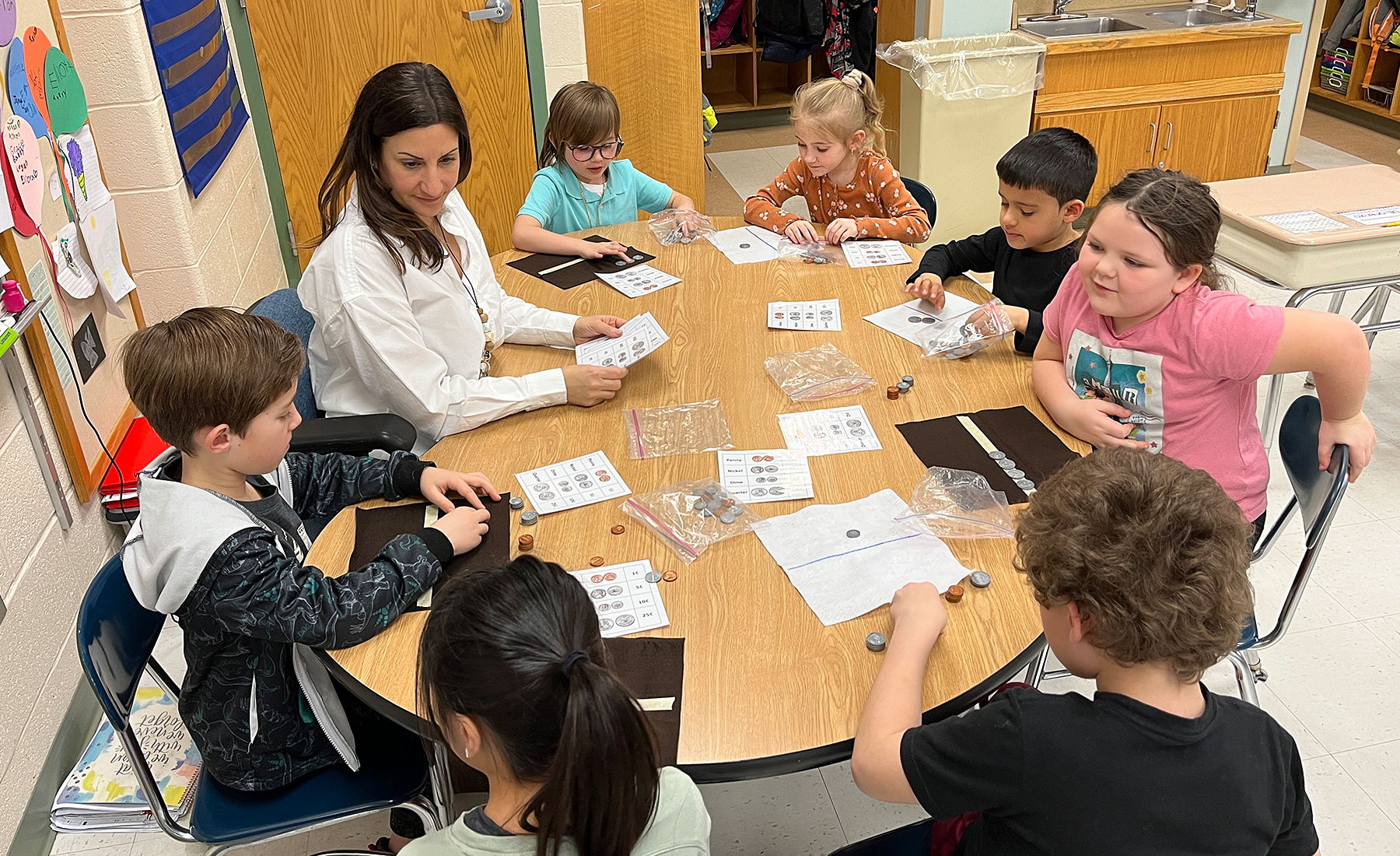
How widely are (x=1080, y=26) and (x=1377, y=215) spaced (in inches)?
106

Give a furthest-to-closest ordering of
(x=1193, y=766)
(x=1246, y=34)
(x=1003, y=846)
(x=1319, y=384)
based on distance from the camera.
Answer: (x=1246, y=34) < (x=1319, y=384) < (x=1003, y=846) < (x=1193, y=766)

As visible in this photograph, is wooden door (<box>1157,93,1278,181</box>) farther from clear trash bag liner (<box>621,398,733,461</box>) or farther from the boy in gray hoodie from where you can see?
the boy in gray hoodie

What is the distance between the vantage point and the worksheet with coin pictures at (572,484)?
1.65m

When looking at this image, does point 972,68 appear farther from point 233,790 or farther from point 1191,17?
point 233,790

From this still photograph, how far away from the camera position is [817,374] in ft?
6.57

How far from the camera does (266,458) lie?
1.48 metres

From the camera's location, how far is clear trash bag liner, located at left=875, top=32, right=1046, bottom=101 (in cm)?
428

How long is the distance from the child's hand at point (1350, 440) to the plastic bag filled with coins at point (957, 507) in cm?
A: 58

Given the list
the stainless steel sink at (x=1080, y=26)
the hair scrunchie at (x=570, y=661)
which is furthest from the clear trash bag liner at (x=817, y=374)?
the stainless steel sink at (x=1080, y=26)

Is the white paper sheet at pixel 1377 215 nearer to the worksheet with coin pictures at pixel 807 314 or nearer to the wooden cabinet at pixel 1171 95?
the worksheet with coin pictures at pixel 807 314

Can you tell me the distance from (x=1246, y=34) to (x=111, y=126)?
4.49 meters

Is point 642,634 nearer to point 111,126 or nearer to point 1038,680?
point 1038,680

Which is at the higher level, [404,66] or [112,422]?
[404,66]

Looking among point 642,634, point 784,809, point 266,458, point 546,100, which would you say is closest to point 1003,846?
point 642,634
